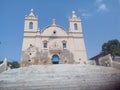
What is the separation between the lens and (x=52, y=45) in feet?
95.0

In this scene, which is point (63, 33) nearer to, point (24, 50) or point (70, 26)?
point (70, 26)

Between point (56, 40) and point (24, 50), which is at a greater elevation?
point (56, 40)

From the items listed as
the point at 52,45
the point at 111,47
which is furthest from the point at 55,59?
the point at 111,47

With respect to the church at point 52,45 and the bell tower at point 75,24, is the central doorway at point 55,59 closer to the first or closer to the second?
the church at point 52,45

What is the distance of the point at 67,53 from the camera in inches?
1121

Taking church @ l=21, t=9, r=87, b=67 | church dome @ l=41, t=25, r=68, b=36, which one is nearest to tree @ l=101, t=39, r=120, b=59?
church @ l=21, t=9, r=87, b=67

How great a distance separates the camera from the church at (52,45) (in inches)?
1089

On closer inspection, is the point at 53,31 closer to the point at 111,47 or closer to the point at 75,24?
the point at 75,24

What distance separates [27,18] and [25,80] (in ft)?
73.5

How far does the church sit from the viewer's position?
90.8ft

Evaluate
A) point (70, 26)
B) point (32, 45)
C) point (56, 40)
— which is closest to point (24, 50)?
point (32, 45)

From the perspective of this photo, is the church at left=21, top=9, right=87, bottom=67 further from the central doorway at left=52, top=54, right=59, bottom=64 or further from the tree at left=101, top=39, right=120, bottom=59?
the tree at left=101, top=39, right=120, bottom=59

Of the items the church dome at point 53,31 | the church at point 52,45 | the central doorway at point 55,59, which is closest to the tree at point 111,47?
the church at point 52,45

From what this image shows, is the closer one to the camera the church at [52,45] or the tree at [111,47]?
the church at [52,45]
